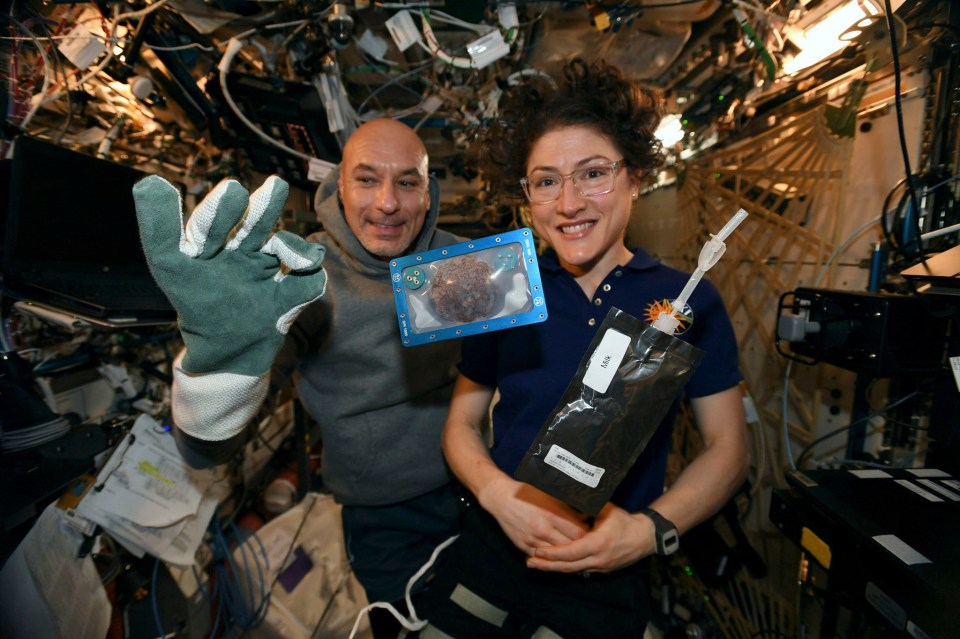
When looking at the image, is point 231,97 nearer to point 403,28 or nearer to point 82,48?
point 82,48

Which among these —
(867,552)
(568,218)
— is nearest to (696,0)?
(568,218)

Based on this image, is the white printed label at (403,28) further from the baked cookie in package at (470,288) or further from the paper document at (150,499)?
the paper document at (150,499)

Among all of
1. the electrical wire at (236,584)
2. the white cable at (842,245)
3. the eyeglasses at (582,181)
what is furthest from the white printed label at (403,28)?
the electrical wire at (236,584)

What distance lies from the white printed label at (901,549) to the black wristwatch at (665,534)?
0.44 meters

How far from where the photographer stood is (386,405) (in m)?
1.63

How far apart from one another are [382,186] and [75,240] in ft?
3.87

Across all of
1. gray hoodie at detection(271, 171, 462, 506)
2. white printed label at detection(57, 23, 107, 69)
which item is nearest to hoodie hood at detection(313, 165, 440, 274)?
gray hoodie at detection(271, 171, 462, 506)

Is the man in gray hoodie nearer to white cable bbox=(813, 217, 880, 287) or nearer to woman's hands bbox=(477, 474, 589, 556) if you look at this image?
woman's hands bbox=(477, 474, 589, 556)

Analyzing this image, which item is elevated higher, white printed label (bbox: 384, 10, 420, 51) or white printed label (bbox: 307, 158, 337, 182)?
white printed label (bbox: 384, 10, 420, 51)

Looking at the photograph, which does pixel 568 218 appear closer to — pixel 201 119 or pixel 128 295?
pixel 128 295

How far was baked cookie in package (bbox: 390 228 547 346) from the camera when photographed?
865 mm

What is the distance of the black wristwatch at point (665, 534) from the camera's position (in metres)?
0.98

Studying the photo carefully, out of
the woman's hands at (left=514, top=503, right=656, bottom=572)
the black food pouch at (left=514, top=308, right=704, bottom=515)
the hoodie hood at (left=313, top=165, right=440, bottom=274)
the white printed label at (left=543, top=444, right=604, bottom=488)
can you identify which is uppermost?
the hoodie hood at (left=313, top=165, right=440, bottom=274)

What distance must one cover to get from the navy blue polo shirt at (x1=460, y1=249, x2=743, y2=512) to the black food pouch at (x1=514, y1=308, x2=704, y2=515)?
0.33 metres
